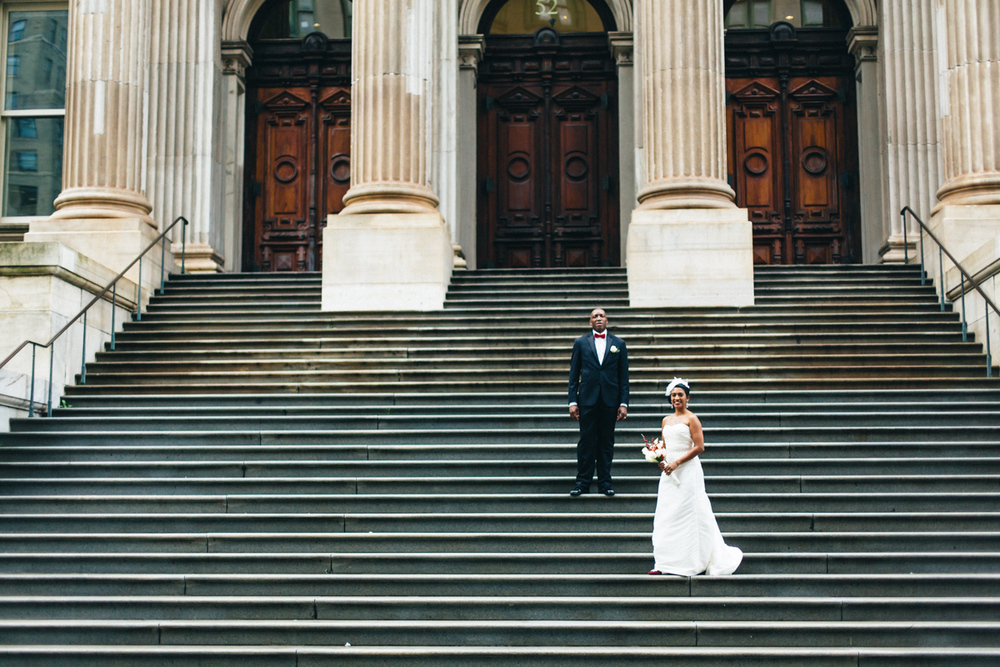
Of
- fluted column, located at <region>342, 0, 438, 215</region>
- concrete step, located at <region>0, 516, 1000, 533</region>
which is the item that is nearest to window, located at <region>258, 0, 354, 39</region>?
fluted column, located at <region>342, 0, 438, 215</region>

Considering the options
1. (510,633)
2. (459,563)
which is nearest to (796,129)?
(459,563)

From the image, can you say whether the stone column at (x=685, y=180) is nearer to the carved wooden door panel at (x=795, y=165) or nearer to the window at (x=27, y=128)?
the carved wooden door panel at (x=795, y=165)

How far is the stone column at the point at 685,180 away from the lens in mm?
15188

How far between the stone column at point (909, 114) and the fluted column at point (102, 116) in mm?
11249

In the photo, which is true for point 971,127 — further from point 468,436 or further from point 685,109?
point 468,436

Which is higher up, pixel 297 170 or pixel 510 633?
pixel 297 170

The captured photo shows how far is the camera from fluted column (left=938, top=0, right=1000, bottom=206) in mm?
15414

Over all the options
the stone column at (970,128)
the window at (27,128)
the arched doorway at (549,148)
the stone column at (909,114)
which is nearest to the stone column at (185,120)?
the window at (27,128)

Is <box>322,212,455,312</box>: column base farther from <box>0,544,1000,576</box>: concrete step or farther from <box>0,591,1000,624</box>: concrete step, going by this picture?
<box>0,591,1000,624</box>: concrete step

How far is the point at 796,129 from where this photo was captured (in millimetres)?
20312

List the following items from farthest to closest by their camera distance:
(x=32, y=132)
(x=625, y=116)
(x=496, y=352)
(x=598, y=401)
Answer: (x=32, y=132)
(x=625, y=116)
(x=496, y=352)
(x=598, y=401)

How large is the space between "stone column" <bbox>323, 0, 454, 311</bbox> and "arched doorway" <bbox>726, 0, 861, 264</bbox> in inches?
244

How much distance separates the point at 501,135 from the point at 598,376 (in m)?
11.3

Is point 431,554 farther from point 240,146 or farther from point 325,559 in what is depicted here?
point 240,146
